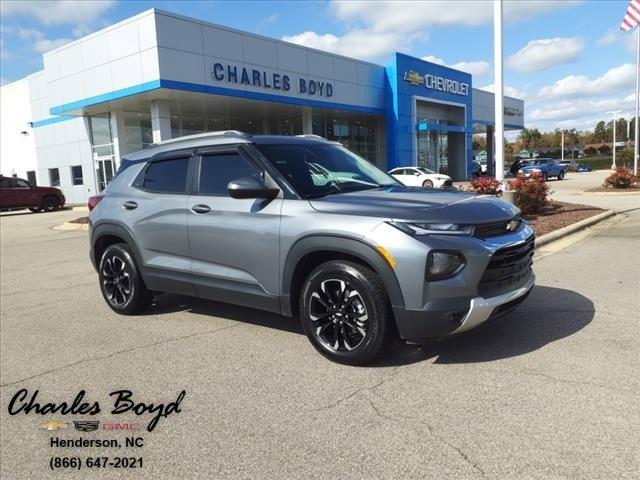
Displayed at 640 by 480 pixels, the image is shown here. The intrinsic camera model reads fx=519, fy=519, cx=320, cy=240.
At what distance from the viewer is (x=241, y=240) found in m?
4.56

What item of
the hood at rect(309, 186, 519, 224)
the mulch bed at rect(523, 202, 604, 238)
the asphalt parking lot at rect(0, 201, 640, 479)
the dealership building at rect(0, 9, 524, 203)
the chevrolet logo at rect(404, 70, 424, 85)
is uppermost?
the chevrolet logo at rect(404, 70, 424, 85)

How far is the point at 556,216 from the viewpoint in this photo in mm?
12305

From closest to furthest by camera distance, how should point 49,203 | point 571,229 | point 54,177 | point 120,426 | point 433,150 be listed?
point 120,426 → point 571,229 → point 49,203 → point 54,177 → point 433,150

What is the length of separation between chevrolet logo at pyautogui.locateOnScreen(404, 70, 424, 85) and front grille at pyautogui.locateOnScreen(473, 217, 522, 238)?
34.3m

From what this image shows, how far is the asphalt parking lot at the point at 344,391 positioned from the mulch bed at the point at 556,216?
458 centimetres

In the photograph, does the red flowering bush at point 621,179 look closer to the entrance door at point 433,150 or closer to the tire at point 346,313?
the entrance door at point 433,150

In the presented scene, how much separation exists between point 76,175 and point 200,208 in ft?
102

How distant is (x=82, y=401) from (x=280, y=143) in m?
2.72

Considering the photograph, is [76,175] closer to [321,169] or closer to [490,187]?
[490,187]

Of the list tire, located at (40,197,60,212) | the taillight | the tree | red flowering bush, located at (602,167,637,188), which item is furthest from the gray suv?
the tree

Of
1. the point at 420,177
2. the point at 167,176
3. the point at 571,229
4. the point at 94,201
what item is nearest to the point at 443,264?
the point at 167,176

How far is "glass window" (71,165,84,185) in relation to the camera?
105ft

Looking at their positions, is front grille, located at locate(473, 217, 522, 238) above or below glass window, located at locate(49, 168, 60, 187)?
below

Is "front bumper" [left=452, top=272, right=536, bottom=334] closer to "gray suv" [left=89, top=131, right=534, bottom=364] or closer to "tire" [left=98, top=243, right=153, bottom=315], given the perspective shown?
"gray suv" [left=89, top=131, right=534, bottom=364]
